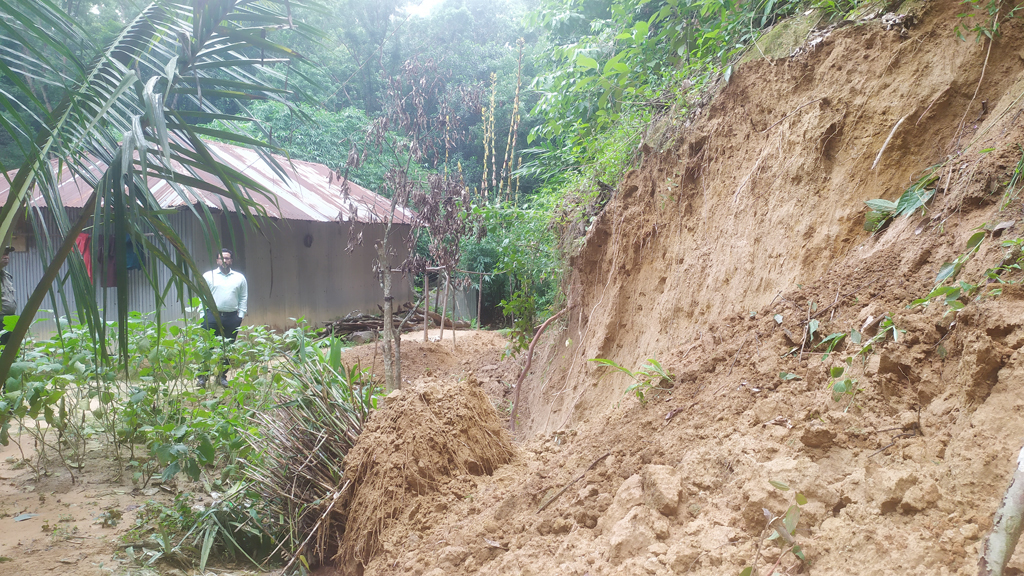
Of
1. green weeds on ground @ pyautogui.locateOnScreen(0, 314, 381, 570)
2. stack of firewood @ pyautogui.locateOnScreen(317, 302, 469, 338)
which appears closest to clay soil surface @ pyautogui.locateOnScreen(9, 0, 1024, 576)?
green weeds on ground @ pyautogui.locateOnScreen(0, 314, 381, 570)

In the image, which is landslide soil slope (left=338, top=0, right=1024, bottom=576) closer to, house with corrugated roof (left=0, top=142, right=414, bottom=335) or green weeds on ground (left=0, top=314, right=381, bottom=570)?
green weeds on ground (left=0, top=314, right=381, bottom=570)

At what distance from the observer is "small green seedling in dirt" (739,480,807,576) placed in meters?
1.58

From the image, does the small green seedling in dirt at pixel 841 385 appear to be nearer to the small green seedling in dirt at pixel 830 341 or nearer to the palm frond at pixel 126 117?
the small green seedling in dirt at pixel 830 341

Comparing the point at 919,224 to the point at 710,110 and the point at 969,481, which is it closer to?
the point at 969,481

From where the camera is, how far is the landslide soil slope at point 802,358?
1648 mm

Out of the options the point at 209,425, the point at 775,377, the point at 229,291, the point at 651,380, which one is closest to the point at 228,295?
the point at 229,291

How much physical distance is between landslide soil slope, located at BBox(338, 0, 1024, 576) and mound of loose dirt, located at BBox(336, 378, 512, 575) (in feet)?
0.18

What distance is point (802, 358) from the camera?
2.34 meters

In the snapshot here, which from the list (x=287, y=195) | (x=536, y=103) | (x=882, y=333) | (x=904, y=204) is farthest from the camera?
(x=287, y=195)

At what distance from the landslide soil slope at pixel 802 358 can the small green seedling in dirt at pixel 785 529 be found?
0.9 inches

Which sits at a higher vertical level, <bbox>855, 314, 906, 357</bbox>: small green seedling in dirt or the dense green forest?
the dense green forest

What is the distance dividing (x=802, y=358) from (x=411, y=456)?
5.92ft

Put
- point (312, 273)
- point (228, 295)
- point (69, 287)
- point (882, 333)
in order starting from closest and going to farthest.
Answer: point (882, 333) < point (228, 295) < point (69, 287) < point (312, 273)

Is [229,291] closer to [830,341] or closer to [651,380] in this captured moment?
[651,380]
